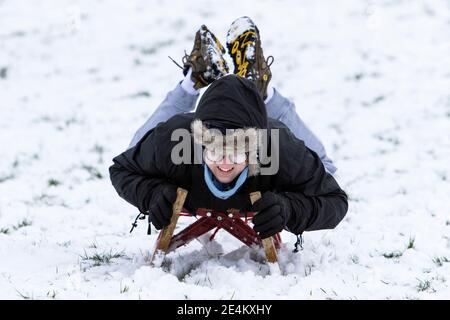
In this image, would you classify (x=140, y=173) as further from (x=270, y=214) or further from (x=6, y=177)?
(x=6, y=177)

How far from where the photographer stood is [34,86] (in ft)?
29.7

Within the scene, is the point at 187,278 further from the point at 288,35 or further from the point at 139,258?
the point at 288,35

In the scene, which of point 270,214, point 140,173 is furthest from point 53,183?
point 270,214

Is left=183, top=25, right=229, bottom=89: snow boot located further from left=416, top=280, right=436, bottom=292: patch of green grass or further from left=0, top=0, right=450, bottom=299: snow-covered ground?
left=416, top=280, right=436, bottom=292: patch of green grass

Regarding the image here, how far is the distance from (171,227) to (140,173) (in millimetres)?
356

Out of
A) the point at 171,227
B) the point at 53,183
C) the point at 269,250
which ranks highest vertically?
the point at 171,227

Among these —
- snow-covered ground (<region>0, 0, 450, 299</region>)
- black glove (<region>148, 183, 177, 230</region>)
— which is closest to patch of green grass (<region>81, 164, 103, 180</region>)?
snow-covered ground (<region>0, 0, 450, 299</region>)

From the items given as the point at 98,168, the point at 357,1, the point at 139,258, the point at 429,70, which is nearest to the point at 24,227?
the point at 139,258

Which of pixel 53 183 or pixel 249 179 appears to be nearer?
pixel 249 179

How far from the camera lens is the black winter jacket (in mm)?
3291

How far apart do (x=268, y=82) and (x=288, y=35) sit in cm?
660

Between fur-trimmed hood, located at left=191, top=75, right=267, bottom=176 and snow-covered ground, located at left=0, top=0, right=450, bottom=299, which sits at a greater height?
fur-trimmed hood, located at left=191, top=75, right=267, bottom=176

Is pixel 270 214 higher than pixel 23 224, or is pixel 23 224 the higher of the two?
pixel 270 214

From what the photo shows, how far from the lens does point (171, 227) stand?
11.4 feet
